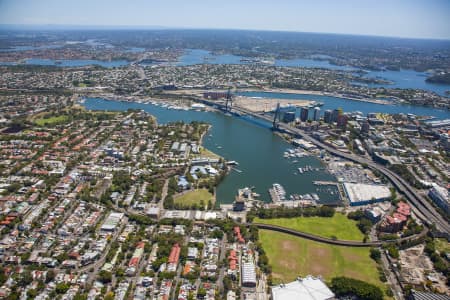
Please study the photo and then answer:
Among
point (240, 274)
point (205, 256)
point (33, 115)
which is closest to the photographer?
point (240, 274)

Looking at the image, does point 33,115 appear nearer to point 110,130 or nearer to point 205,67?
point 110,130

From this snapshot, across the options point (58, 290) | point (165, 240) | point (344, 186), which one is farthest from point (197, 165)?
point (58, 290)

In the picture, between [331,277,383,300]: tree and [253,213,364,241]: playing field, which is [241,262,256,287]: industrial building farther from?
[253,213,364,241]: playing field

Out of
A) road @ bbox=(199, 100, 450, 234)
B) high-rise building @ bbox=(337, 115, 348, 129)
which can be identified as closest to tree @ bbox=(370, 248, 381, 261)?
road @ bbox=(199, 100, 450, 234)

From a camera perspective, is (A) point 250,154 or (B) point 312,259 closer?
(B) point 312,259

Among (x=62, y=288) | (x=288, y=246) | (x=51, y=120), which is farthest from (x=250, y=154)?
(x=51, y=120)

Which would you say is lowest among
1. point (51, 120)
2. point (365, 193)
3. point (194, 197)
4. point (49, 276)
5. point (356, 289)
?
point (49, 276)

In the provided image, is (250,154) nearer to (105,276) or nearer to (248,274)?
(248,274)
